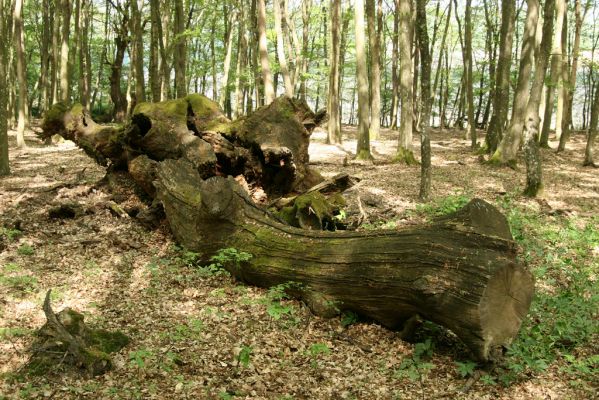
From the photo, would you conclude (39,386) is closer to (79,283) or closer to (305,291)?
(79,283)

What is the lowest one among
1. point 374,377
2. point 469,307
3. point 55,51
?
point 374,377

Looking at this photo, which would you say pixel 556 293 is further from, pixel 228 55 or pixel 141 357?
pixel 228 55

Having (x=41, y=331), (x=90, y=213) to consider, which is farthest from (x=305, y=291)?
(x=90, y=213)

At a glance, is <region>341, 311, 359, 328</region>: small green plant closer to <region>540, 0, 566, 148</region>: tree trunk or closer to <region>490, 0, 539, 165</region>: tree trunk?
<region>490, 0, 539, 165</region>: tree trunk

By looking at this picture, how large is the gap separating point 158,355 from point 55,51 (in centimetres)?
1871

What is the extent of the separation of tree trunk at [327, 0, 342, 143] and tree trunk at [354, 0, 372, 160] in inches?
149

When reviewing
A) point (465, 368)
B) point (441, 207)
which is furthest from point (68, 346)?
point (441, 207)

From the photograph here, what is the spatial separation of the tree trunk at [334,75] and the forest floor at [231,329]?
11.5 metres

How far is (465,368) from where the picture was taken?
14.5 ft

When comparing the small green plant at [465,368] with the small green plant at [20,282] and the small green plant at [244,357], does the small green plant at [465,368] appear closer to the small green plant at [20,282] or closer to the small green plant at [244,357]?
the small green plant at [244,357]

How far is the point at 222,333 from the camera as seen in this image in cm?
519

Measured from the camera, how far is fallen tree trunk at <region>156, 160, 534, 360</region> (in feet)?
14.5

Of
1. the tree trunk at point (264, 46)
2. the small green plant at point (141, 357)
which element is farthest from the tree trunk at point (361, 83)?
the small green plant at point (141, 357)

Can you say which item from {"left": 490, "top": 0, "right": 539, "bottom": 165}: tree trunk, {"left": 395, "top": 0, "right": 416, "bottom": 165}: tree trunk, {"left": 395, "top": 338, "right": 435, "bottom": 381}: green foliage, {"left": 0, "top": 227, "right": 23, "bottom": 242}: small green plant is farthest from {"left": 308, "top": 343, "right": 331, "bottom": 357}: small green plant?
{"left": 490, "top": 0, "right": 539, "bottom": 165}: tree trunk
